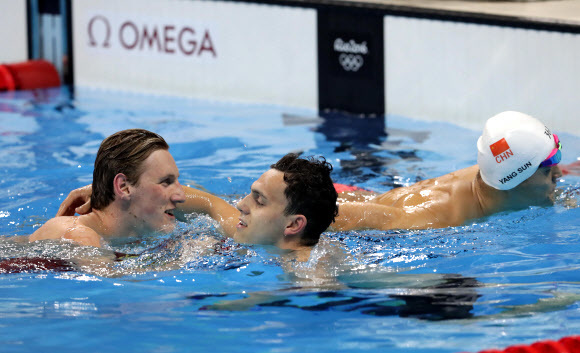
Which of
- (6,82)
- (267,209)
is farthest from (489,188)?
(6,82)

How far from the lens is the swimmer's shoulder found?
13.0 ft

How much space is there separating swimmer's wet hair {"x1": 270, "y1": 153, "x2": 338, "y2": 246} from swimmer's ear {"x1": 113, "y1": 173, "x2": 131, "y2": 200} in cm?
71

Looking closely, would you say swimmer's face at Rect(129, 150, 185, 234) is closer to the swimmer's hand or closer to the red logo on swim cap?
the swimmer's hand

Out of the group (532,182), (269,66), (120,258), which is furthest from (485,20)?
(120,258)

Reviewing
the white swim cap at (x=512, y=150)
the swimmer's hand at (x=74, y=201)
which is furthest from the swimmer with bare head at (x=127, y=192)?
the white swim cap at (x=512, y=150)

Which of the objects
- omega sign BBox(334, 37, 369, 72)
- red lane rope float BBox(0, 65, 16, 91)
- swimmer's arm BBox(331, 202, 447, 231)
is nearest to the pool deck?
omega sign BBox(334, 37, 369, 72)

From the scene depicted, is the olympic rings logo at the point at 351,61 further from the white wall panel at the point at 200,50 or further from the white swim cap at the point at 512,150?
the white swim cap at the point at 512,150

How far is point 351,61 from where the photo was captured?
26.7 ft

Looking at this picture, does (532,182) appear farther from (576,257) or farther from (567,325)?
(567,325)

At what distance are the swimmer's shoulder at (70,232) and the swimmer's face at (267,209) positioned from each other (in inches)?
27.3

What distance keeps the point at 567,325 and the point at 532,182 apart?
1429 mm

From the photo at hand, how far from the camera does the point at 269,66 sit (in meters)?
8.69

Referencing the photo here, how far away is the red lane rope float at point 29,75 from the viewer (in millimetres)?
9438

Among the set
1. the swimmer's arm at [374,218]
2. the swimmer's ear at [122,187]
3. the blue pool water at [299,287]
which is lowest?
the blue pool water at [299,287]
